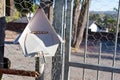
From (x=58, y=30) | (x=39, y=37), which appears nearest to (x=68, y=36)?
(x=58, y=30)

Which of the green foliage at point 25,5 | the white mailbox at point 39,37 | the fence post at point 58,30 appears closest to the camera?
the white mailbox at point 39,37

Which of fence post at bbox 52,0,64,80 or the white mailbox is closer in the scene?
the white mailbox

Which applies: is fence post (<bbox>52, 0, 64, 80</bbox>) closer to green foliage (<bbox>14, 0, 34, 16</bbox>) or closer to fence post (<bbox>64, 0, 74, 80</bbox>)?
fence post (<bbox>64, 0, 74, 80</bbox>)

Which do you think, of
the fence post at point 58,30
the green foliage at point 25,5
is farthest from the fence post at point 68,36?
the green foliage at point 25,5

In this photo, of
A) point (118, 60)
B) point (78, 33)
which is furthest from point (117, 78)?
point (78, 33)

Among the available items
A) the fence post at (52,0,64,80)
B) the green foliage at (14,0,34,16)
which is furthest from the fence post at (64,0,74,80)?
the green foliage at (14,0,34,16)

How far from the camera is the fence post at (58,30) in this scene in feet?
7.37

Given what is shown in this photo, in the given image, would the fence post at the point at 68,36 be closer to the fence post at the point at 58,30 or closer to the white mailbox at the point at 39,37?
the fence post at the point at 58,30

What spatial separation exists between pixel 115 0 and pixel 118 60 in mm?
6175

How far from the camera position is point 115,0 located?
2.24 meters

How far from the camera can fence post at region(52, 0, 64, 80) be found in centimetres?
225

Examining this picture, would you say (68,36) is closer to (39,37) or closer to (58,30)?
(58,30)

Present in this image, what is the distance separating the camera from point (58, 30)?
7.52ft

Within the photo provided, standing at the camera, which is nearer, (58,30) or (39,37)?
(39,37)
